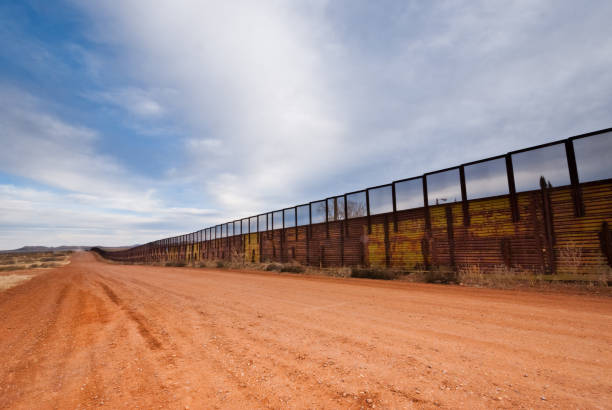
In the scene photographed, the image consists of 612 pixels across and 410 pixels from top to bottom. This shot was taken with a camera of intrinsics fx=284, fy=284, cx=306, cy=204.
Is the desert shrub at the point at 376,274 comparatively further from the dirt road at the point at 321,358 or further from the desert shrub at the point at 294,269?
the dirt road at the point at 321,358

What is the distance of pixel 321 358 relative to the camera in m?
3.06

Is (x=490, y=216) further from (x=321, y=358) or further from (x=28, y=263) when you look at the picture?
(x=28, y=263)

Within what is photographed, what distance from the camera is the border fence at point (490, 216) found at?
352 inches

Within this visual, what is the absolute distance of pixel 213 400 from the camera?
2.32 metres

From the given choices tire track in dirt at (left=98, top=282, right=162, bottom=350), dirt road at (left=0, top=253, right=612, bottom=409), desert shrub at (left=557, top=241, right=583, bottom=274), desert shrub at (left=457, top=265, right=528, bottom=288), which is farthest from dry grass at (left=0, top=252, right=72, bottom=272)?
desert shrub at (left=557, top=241, right=583, bottom=274)

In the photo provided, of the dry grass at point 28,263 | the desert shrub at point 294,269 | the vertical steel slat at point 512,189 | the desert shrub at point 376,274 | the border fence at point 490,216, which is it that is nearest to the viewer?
the border fence at point 490,216

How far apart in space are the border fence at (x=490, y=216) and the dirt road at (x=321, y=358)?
444 cm

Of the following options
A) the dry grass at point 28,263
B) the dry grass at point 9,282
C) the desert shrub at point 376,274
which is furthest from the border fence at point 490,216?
the dry grass at point 28,263

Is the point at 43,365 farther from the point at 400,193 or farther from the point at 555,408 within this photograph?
the point at 400,193

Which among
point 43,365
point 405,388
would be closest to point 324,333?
point 405,388

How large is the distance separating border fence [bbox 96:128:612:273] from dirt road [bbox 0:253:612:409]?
4439mm

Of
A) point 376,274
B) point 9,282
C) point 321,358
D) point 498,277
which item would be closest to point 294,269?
point 376,274

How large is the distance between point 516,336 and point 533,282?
23.1ft

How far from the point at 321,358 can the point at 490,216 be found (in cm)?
1091
